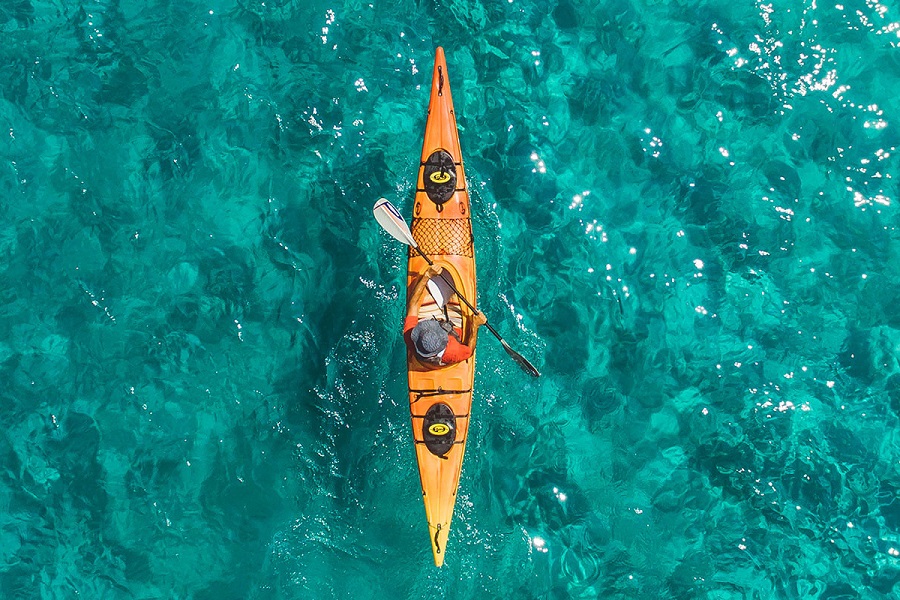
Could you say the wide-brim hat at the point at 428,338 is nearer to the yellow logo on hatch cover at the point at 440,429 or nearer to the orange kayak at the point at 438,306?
the orange kayak at the point at 438,306

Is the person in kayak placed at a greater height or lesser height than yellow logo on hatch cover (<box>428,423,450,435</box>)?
greater

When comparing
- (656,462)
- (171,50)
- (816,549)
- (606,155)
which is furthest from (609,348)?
(171,50)

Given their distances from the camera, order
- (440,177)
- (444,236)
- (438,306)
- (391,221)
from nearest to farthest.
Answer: (391,221)
(438,306)
(444,236)
(440,177)

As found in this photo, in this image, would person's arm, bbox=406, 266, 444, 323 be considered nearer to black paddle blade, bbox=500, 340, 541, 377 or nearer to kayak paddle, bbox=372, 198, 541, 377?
kayak paddle, bbox=372, 198, 541, 377

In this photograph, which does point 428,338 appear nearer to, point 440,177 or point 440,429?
point 440,429

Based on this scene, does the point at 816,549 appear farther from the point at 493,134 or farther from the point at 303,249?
the point at 303,249

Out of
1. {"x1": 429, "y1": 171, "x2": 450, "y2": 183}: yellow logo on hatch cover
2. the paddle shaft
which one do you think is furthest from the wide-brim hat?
{"x1": 429, "y1": 171, "x2": 450, "y2": 183}: yellow logo on hatch cover

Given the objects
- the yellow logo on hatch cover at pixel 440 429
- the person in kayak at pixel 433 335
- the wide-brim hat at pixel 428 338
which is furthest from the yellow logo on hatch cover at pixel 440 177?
the yellow logo on hatch cover at pixel 440 429

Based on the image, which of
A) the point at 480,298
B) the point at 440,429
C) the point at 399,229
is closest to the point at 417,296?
the point at 399,229
